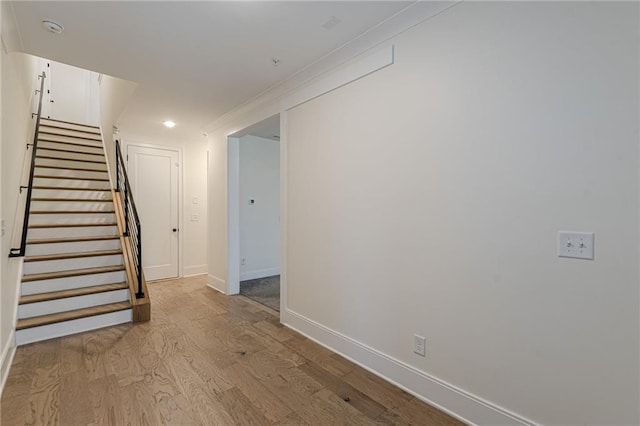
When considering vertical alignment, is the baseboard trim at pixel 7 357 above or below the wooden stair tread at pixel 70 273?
below

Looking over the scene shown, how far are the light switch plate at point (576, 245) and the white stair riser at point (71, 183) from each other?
5.90 m

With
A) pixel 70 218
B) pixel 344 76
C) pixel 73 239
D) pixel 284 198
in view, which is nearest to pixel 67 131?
pixel 70 218

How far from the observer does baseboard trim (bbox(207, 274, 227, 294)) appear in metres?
4.31

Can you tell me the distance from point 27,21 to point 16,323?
8.39 ft

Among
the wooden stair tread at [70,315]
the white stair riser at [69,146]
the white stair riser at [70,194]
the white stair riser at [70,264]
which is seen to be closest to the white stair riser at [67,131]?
the white stair riser at [69,146]

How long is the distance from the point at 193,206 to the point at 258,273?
1776 mm

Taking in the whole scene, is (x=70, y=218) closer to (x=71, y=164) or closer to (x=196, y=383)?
(x=71, y=164)

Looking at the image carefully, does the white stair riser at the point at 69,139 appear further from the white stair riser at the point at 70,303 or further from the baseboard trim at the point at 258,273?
the baseboard trim at the point at 258,273

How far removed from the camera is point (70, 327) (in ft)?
9.46

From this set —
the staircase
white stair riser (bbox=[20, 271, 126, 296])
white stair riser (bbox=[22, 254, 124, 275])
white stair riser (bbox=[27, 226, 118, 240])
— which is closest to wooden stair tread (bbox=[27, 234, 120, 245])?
the staircase

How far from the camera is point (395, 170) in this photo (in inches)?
81.4

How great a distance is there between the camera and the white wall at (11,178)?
2.22 metres

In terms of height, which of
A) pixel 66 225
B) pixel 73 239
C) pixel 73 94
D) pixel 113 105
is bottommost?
pixel 73 239

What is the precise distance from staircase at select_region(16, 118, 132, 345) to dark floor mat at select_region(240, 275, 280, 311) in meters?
1.52
